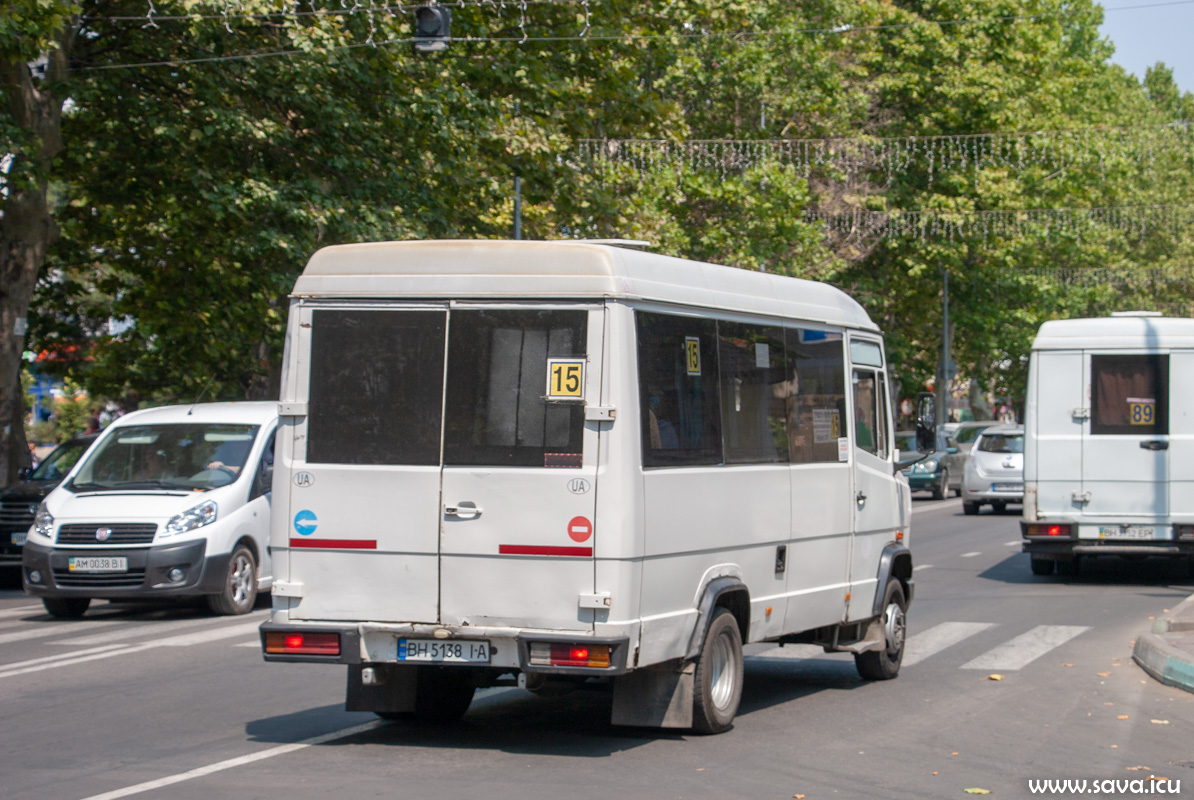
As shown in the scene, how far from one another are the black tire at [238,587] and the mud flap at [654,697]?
7471 millimetres

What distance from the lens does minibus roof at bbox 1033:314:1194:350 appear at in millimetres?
16812

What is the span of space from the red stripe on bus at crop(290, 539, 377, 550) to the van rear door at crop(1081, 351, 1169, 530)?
1162 centimetres

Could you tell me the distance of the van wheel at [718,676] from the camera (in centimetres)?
788

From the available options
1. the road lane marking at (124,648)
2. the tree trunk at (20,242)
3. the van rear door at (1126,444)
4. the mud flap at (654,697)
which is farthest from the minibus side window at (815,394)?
the tree trunk at (20,242)

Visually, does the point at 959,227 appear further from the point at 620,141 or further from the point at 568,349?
the point at 568,349

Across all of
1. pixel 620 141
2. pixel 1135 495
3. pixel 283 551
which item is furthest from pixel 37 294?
pixel 283 551

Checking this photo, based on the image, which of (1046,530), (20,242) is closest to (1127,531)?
(1046,530)

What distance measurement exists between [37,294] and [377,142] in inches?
278

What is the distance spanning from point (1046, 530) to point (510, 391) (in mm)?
11398

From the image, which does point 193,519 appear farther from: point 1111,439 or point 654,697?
point 1111,439

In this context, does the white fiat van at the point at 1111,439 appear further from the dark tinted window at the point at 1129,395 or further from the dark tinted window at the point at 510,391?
the dark tinted window at the point at 510,391

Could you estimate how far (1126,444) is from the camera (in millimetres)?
16984

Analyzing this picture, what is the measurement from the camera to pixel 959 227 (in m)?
43.5

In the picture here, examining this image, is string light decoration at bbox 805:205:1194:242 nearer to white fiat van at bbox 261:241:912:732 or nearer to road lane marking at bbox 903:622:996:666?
road lane marking at bbox 903:622:996:666
